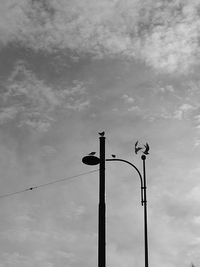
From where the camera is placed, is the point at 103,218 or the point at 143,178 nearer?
the point at 103,218

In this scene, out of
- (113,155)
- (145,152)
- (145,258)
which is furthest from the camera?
(145,152)

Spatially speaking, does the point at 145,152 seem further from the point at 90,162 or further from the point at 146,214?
the point at 90,162

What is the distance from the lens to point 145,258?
67.1 feet

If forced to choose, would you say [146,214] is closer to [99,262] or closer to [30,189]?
[30,189]

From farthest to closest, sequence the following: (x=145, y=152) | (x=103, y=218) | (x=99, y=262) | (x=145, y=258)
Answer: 1. (x=145, y=152)
2. (x=145, y=258)
3. (x=103, y=218)
4. (x=99, y=262)

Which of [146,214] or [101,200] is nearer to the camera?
[101,200]

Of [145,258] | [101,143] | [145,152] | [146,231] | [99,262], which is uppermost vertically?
[145,152]

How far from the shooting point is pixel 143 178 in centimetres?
2156

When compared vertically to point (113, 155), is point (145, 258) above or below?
below

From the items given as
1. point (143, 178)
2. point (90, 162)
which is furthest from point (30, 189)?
point (90, 162)

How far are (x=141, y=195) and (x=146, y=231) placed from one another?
2.04 meters

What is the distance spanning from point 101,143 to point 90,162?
870mm

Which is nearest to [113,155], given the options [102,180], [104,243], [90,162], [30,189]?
[90,162]

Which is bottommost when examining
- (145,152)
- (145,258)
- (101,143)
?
(145,258)
